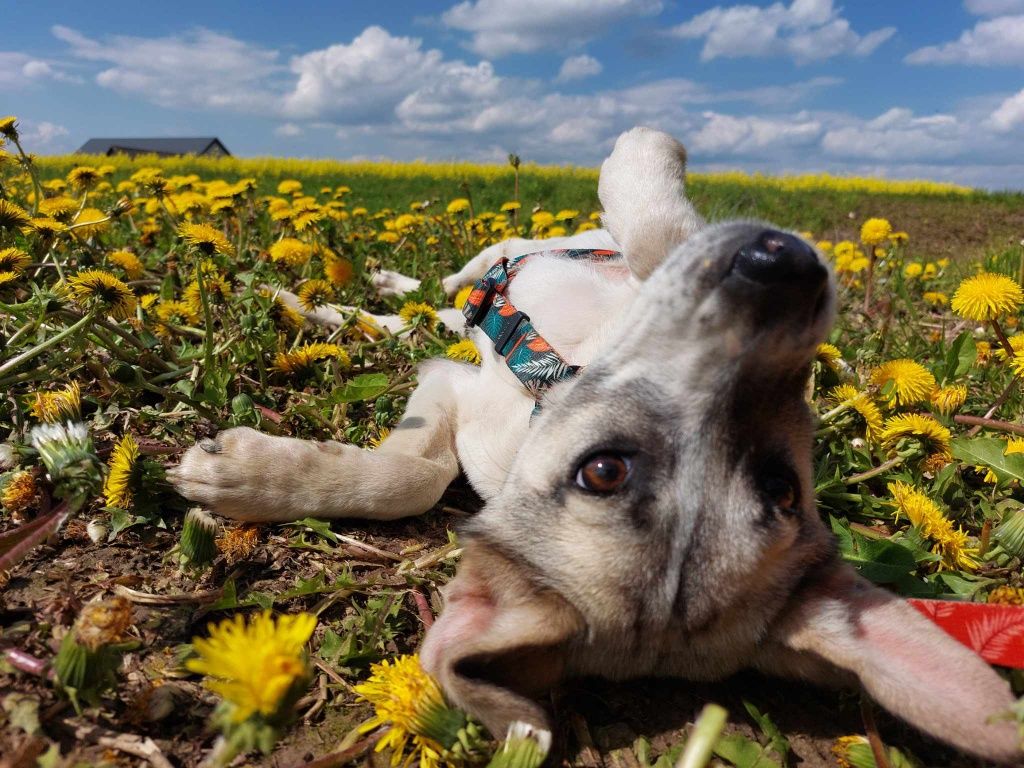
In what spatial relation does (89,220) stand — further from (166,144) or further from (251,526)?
(166,144)

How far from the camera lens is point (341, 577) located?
2.26 m

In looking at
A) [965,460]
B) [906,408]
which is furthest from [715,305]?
[906,408]

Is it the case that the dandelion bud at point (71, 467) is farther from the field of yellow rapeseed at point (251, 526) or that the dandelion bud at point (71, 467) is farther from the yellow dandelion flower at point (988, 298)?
the yellow dandelion flower at point (988, 298)

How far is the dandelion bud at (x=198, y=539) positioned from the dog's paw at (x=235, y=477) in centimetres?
41

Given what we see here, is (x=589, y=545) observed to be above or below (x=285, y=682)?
below

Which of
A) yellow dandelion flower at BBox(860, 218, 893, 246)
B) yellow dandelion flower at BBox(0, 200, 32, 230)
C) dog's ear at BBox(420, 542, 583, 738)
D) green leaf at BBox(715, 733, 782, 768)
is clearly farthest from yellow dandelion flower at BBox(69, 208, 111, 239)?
yellow dandelion flower at BBox(860, 218, 893, 246)

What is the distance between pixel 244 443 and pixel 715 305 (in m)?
1.80

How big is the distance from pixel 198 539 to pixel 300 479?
59 centimetres

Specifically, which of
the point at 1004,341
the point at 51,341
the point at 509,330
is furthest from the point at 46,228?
the point at 1004,341

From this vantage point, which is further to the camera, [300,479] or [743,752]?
[300,479]

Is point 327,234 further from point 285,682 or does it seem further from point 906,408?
point 285,682

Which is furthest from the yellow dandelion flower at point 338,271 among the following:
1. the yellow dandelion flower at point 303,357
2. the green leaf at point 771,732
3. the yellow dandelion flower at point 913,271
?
the yellow dandelion flower at point 913,271

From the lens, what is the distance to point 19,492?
7.32ft

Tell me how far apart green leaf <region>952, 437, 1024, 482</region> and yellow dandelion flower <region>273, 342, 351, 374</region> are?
9.52 ft
